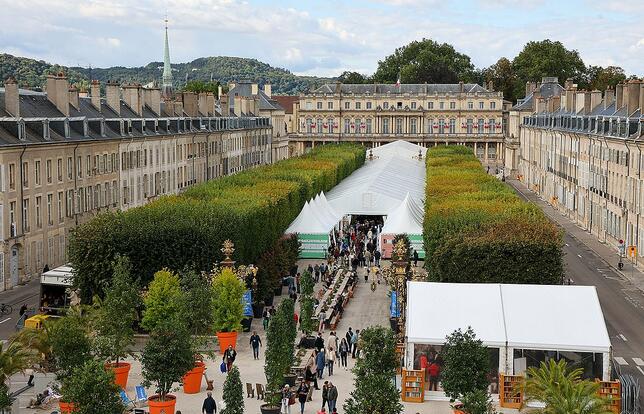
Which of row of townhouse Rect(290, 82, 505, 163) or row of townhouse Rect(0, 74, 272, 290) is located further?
row of townhouse Rect(290, 82, 505, 163)

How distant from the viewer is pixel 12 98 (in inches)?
2179

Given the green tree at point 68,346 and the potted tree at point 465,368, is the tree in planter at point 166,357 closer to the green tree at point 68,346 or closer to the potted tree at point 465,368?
the green tree at point 68,346

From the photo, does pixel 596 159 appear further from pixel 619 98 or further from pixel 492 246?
pixel 492 246

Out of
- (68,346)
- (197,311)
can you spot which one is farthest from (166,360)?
(197,311)

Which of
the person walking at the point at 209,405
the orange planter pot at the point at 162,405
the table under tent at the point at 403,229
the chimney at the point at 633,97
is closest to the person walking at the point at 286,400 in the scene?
the person walking at the point at 209,405

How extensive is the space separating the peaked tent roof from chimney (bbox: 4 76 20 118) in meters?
22.7

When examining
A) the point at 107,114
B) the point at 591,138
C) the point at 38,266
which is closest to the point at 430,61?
the point at 591,138

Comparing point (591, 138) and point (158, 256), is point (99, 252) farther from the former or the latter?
point (591, 138)

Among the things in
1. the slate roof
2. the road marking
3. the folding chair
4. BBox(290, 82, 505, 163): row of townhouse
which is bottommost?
the road marking

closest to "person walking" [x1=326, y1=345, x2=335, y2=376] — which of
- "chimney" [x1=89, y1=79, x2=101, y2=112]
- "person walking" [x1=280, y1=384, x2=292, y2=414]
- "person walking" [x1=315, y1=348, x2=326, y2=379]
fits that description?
"person walking" [x1=315, y1=348, x2=326, y2=379]

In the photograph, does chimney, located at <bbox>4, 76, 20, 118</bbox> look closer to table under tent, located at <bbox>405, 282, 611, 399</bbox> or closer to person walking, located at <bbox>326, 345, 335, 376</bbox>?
person walking, located at <bbox>326, 345, 335, 376</bbox>

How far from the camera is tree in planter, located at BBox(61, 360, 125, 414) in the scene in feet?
79.7

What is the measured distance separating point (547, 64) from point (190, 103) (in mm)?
95980

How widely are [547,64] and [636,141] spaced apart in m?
115
